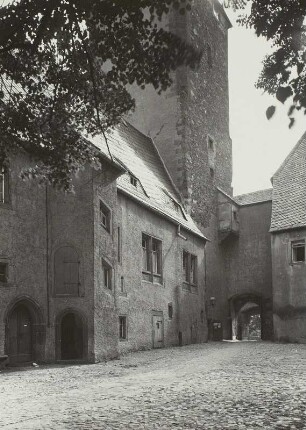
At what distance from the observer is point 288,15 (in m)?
6.40

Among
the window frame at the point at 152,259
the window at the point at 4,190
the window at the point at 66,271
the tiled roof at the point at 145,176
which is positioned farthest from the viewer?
the window frame at the point at 152,259

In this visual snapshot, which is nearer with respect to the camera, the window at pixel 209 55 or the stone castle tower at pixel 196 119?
the stone castle tower at pixel 196 119

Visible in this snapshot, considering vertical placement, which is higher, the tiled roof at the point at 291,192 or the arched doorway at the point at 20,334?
the tiled roof at the point at 291,192

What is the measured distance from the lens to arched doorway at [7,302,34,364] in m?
16.8

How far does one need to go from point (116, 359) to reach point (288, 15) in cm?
1423

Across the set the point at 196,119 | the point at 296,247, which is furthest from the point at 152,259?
the point at 196,119

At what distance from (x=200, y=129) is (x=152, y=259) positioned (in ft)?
36.6

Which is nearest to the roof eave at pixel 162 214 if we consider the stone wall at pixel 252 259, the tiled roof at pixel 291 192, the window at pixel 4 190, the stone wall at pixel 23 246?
the stone wall at pixel 252 259

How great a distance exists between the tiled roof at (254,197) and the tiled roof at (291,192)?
2371 mm

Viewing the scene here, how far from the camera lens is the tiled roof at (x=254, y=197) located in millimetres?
→ 34537

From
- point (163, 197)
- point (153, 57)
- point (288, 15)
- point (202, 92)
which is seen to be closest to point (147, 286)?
point (163, 197)

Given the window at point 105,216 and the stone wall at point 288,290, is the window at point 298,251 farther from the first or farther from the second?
the window at point 105,216

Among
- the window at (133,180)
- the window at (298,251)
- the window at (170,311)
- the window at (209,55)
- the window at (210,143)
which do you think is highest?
the window at (209,55)

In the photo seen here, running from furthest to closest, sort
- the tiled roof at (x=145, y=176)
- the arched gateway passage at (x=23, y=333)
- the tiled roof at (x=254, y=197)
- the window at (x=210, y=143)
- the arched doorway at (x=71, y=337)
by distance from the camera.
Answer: the tiled roof at (x=254, y=197), the window at (x=210, y=143), the tiled roof at (x=145, y=176), the arched doorway at (x=71, y=337), the arched gateway passage at (x=23, y=333)
